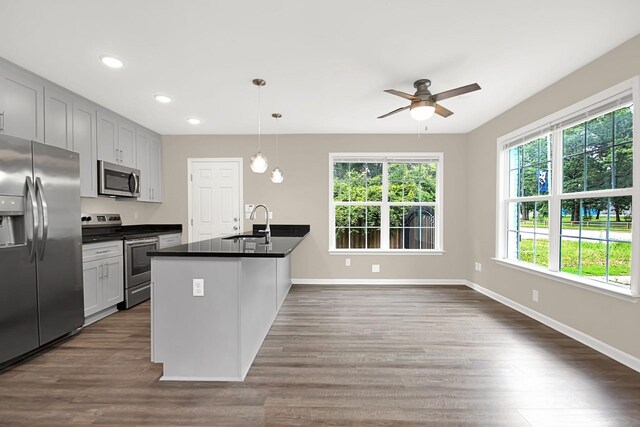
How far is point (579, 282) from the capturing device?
8.85 feet

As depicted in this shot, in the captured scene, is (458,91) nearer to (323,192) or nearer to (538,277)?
(538,277)

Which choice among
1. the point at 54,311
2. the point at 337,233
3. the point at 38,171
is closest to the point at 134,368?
the point at 54,311

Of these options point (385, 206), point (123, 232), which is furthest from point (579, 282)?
point (123, 232)

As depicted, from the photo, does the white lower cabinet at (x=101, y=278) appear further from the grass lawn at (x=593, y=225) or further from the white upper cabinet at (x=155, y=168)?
the grass lawn at (x=593, y=225)

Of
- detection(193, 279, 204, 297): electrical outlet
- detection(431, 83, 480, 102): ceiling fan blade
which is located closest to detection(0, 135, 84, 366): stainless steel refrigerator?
detection(193, 279, 204, 297): electrical outlet

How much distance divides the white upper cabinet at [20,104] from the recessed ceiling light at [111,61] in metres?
0.79

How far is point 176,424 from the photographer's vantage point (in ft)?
5.43

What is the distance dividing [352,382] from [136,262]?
3.19 m

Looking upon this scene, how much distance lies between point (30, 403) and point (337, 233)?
12.8ft

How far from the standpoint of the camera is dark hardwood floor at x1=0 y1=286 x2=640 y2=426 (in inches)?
68.0

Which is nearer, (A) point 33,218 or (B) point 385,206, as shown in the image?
(A) point 33,218

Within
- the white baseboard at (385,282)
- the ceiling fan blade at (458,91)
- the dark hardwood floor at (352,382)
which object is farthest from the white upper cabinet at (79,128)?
the ceiling fan blade at (458,91)

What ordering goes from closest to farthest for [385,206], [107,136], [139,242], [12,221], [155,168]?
[12,221] → [107,136] → [139,242] → [155,168] → [385,206]

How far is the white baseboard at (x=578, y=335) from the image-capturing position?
226 centimetres
